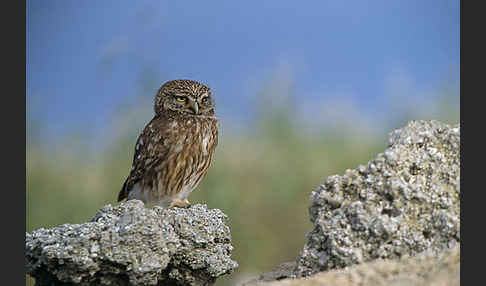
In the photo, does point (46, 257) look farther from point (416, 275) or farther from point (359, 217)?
point (416, 275)

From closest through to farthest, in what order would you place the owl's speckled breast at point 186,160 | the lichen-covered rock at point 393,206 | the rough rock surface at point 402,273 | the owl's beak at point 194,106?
the rough rock surface at point 402,273
the lichen-covered rock at point 393,206
the owl's speckled breast at point 186,160
the owl's beak at point 194,106

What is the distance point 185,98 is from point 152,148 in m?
0.46

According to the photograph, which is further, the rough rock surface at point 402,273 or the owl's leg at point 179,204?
the owl's leg at point 179,204

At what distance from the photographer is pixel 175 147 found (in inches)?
151

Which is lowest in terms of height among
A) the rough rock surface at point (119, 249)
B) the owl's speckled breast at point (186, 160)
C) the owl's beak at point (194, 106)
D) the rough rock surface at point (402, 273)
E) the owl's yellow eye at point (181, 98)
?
the rough rock surface at point (402, 273)

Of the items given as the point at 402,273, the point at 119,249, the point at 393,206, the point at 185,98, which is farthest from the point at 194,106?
the point at 402,273

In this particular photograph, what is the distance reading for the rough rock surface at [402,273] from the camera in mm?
2339

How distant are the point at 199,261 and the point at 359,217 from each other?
3.24ft

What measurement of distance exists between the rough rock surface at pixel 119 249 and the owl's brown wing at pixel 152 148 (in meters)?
0.78

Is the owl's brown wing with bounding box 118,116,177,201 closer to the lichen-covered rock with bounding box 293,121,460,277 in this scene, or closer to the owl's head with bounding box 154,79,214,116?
the owl's head with bounding box 154,79,214,116

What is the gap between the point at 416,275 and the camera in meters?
2.42

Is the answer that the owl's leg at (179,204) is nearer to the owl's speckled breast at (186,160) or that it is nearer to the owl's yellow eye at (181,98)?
the owl's speckled breast at (186,160)

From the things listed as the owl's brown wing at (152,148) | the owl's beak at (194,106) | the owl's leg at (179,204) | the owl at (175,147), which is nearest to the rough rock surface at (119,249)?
the owl's leg at (179,204)

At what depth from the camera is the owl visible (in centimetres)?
384
